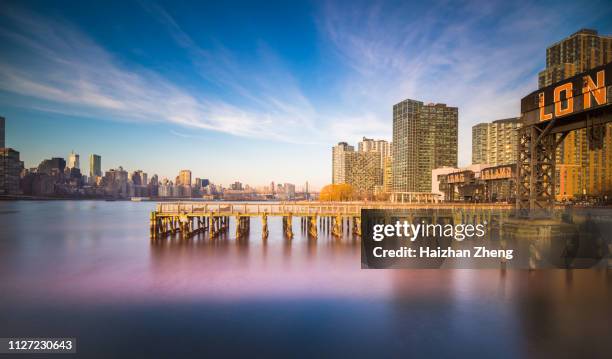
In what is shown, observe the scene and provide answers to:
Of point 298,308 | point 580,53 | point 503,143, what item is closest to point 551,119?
point 298,308

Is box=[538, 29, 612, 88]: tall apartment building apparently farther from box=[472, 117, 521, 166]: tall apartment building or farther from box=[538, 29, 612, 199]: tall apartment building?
box=[472, 117, 521, 166]: tall apartment building

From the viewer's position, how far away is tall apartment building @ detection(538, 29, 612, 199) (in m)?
125

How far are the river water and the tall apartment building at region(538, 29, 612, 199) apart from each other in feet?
358

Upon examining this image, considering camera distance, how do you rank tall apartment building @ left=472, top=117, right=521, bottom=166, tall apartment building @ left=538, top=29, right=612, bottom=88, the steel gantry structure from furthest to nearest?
tall apartment building @ left=472, top=117, right=521, bottom=166, tall apartment building @ left=538, top=29, right=612, bottom=88, the steel gantry structure

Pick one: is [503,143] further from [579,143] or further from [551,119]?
[551,119]

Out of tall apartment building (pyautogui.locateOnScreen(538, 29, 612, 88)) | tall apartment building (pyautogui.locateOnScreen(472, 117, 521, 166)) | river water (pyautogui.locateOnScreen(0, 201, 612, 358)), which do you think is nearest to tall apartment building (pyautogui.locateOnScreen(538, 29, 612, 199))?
tall apartment building (pyautogui.locateOnScreen(538, 29, 612, 88))

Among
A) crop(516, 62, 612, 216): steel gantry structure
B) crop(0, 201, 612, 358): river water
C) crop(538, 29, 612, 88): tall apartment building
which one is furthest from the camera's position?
crop(538, 29, 612, 88): tall apartment building

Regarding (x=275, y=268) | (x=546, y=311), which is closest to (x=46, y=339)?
(x=275, y=268)

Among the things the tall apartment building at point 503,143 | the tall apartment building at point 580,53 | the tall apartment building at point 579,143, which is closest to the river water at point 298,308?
the tall apartment building at point 579,143

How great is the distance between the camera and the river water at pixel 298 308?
15789mm

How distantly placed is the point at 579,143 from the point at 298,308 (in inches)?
6452

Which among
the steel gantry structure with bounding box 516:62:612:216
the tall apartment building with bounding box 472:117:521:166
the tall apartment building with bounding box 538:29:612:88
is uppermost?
the tall apartment building with bounding box 538:29:612:88

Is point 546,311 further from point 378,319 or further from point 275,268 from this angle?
point 275,268

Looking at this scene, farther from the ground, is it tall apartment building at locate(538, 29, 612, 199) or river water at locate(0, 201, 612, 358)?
tall apartment building at locate(538, 29, 612, 199)
